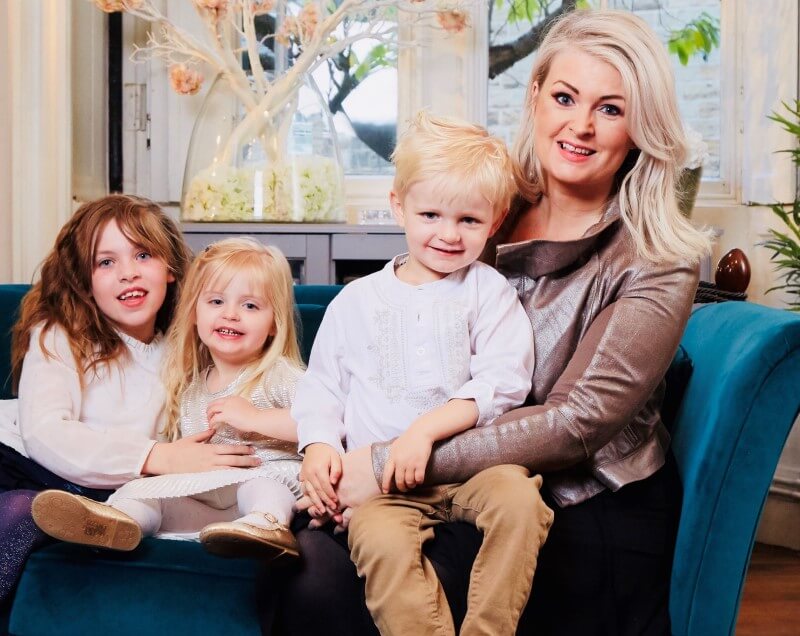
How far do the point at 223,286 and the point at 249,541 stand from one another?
63 cm

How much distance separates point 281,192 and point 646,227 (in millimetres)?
1527

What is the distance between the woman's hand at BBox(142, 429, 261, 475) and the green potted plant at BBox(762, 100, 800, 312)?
1921 millimetres

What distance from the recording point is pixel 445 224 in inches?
65.2

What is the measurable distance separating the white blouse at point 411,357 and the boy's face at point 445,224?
2.0 inches

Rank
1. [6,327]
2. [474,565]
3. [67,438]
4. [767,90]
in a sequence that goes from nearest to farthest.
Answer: [474,565] → [67,438] → [6,327] → [767,90]

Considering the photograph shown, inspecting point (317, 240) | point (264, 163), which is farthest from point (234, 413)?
point (264, 163)

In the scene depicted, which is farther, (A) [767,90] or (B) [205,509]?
(A) [767,90]

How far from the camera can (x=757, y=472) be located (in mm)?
1521

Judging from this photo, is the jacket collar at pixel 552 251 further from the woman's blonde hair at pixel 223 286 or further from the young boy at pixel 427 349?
the woman's blonde hair at pixel 223 286

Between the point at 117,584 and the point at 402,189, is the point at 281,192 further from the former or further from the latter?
the point at 117,584

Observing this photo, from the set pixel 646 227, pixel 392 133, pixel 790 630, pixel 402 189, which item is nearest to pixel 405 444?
pixel 402 189

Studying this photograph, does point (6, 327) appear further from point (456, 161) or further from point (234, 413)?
point (456, 161)

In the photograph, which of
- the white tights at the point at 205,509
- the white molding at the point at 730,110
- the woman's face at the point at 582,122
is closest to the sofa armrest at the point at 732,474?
the woman's face at the point at 582,122

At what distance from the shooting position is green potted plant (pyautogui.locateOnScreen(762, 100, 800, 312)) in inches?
124
